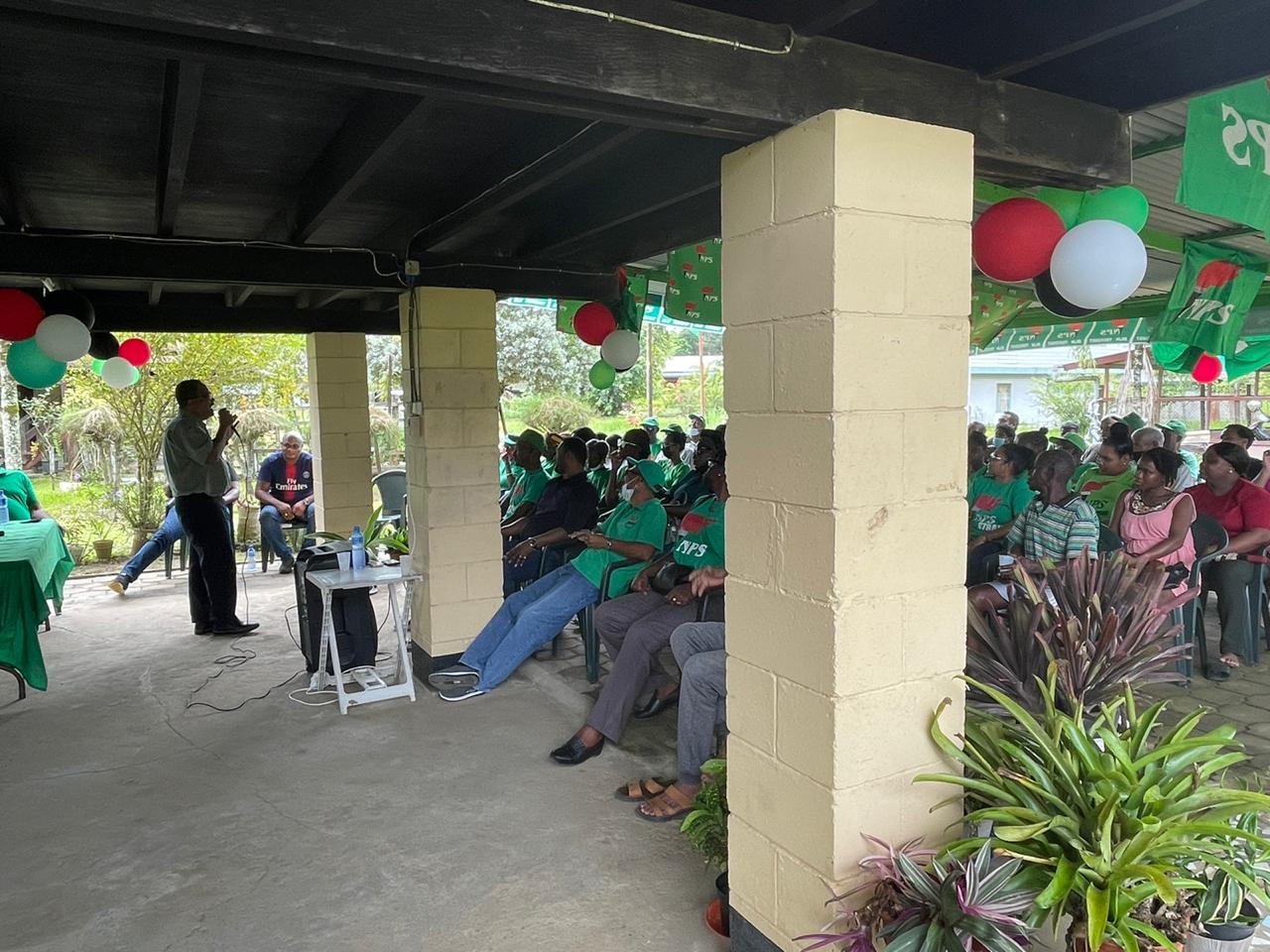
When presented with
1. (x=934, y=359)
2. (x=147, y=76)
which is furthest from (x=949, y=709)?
(x=147, y=76)

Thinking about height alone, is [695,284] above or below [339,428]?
above

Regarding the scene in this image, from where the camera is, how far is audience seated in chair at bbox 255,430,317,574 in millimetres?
8680

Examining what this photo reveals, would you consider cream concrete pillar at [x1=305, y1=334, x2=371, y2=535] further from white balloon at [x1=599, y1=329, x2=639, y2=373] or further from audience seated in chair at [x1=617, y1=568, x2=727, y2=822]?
audience seated in chair at [x1=617, y1=568, x2=727, y2=822]

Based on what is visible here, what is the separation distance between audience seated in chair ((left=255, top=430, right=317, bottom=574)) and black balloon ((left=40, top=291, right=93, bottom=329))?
350cm

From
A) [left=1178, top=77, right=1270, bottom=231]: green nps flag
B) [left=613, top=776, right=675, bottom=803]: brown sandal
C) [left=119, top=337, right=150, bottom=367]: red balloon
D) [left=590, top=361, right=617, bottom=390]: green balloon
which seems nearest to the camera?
[left=1178, top=77, right=1270, bottom=231]: green nps flag

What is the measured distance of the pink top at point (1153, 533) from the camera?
4.58m

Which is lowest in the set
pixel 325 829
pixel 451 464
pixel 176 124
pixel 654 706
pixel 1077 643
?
pixel 325 829

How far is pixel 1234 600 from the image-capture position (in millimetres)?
5086

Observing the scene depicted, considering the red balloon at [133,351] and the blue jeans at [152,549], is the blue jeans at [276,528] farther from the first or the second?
the red balloon at [133,351]

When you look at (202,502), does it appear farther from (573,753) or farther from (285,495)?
(573,753)

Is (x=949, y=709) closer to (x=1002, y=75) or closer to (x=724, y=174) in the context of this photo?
(x=724, y=174)

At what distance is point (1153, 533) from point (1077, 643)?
2.63 m

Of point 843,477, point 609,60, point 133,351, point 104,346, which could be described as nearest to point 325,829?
point 843,477

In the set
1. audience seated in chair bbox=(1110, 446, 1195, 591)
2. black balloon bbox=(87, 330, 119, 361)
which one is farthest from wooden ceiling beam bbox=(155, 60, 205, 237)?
audience seated in chair bbox=(1110, 446, 1195, 591)
